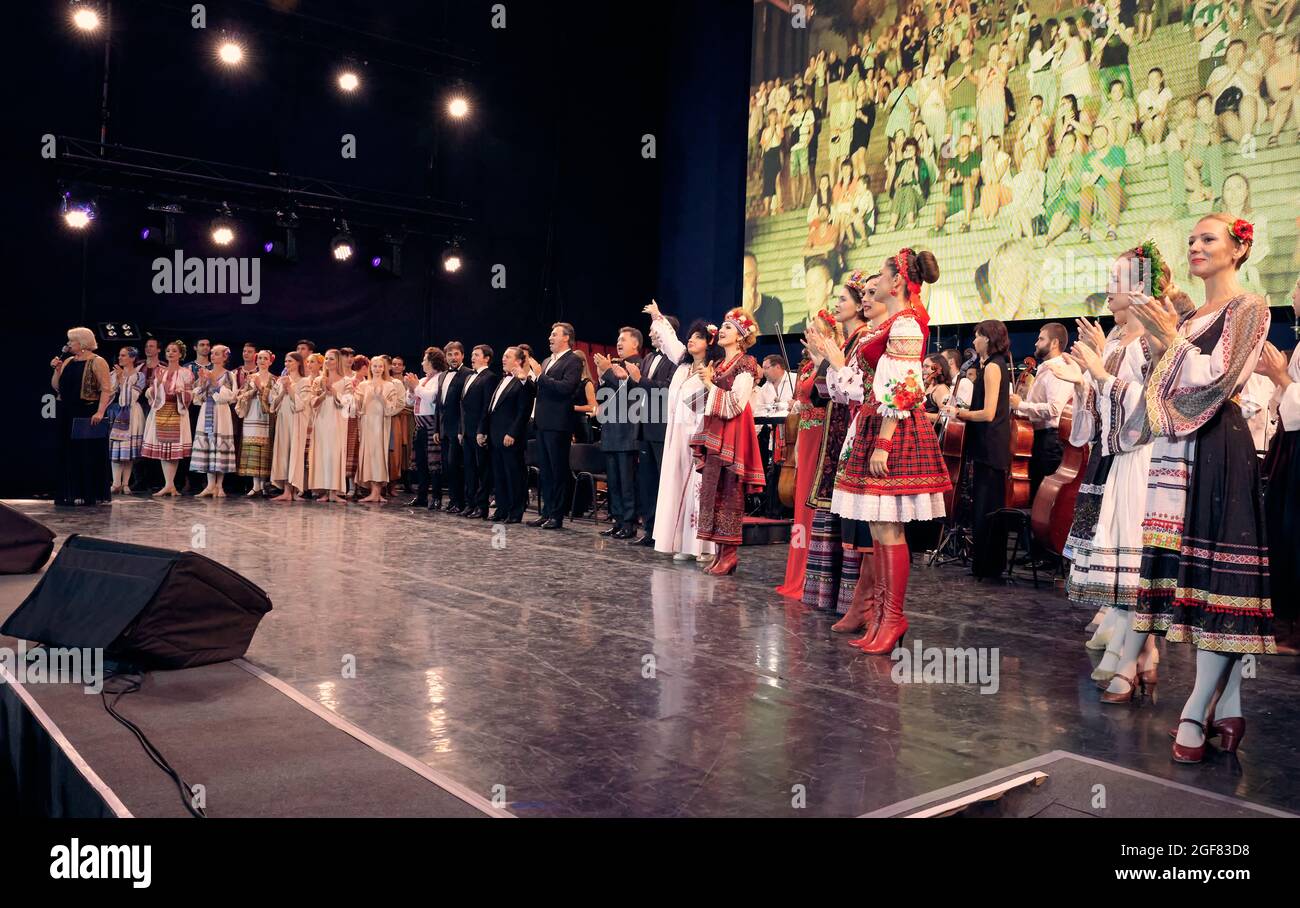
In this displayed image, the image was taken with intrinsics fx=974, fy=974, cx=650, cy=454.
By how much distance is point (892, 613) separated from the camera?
4129 millimetres

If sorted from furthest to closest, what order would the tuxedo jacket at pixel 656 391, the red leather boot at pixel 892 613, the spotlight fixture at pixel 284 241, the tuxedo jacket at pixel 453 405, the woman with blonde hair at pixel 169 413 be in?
the spotlight fixture at pixel 284 241 < the woman with blonde hair at pixel 169 413 < the tuxedo jacket at pixel 453 405 < the tuxedo jacket at pixel 656 391 < the red leather boot at pixel 892 613

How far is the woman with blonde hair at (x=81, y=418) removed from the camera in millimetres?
9266

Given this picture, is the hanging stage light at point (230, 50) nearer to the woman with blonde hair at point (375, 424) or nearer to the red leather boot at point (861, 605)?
the woman with blonde hair at point (375, 424)

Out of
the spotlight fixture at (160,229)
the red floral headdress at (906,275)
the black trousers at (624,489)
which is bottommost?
the black trousers at (624,489)

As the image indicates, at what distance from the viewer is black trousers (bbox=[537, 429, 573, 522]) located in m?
8.96

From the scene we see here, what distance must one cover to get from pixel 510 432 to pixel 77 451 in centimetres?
423

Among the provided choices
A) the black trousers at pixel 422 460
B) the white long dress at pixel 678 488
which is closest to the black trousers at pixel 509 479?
the black trousers at pixel 422 460


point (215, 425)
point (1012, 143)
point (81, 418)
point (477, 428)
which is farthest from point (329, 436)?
point (1012, 143)

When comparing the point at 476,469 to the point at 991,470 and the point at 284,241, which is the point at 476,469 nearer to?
the point at 284,241

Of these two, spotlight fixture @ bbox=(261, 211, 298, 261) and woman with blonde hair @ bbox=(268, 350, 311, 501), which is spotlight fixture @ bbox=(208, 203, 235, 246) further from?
woman with blonde hair @ bbox=(268, 350, 311, 501)

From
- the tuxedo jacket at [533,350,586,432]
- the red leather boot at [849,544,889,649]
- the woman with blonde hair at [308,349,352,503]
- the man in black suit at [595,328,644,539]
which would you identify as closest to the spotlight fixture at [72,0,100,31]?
the woman with blonde hair at [308,349,352,503]

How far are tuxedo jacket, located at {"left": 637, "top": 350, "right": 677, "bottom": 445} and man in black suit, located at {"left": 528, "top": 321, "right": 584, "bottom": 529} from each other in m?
1.06

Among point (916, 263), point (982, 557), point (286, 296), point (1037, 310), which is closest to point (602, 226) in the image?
point (286, 296)

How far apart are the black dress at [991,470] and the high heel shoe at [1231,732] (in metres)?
3.65
